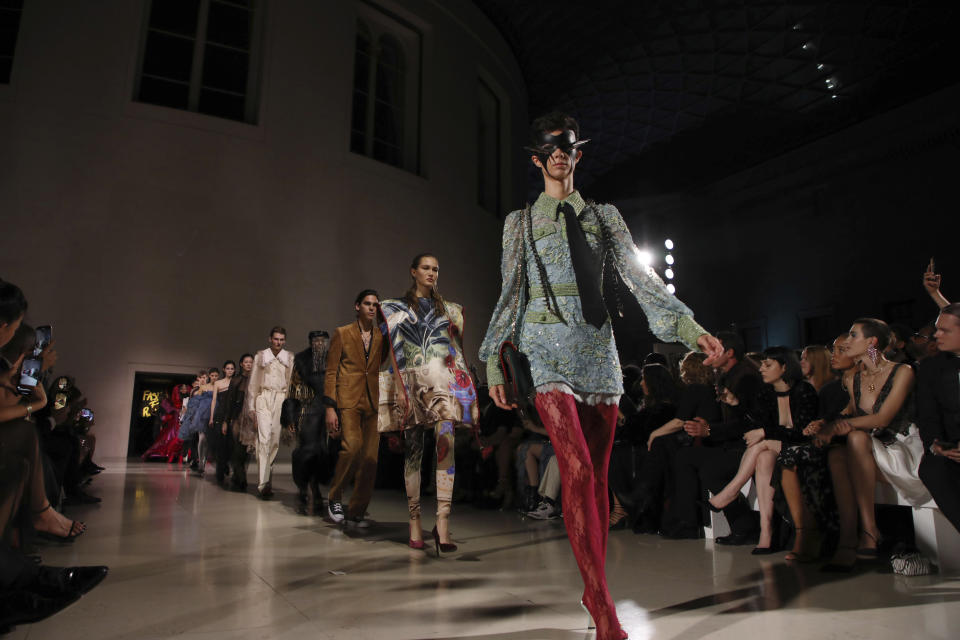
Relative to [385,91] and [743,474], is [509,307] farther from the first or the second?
[385,91]

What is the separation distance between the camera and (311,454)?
19.5 feet

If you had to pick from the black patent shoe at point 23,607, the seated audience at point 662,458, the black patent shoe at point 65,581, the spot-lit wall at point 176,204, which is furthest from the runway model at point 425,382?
the spot-lit wall at point 176,204

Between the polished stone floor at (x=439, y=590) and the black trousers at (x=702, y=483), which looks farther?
the black trousers at (x=702, y=483)

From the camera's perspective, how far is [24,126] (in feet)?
36.3

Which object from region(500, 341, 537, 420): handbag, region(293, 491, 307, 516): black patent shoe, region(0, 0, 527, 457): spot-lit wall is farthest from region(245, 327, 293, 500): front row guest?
region(0, 0, 527, 457): spot-lit wall

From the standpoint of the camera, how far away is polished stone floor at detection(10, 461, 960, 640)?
228 centimetres

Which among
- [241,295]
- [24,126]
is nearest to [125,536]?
[241,295]

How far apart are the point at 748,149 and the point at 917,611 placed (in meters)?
20.9

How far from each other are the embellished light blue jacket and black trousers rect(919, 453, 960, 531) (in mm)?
1755

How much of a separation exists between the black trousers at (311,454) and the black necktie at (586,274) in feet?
13.8

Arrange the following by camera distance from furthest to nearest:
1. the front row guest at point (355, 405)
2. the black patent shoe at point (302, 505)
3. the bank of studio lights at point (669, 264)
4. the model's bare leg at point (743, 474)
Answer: the bank of studio lights at point (669, 264), the black patent shoe at point (302, 505), the front row guest at point (355, 405), the model's bare leg at point (743, 474)

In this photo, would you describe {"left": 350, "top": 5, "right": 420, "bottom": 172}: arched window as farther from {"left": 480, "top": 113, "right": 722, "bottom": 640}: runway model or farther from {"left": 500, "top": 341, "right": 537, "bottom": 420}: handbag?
{"left": 500, "top": 341, "right": 537, "bottom": 420}: handbag

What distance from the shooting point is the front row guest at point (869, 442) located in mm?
3531

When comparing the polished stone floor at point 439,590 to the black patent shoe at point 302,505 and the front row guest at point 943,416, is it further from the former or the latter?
the black patent shoe at point 302,505
